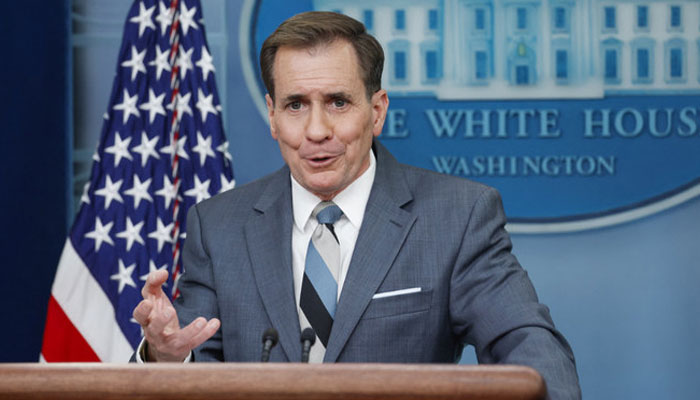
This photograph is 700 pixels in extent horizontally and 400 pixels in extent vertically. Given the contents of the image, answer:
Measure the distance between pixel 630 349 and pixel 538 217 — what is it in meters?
0.70

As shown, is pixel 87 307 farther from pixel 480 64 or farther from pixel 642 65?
pixel 642 65

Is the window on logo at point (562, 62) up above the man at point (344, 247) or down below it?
above

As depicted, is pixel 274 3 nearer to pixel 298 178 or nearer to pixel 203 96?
pixel 203 96

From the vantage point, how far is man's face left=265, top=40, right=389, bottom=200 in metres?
1.78

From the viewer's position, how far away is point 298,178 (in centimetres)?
186

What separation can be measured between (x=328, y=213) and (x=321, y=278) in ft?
0.54

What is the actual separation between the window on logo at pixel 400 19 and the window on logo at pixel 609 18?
0.87 metres

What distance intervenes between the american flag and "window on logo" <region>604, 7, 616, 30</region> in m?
1.71

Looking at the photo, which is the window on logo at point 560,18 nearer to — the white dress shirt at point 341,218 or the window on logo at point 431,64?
the window on logo at point 431,64

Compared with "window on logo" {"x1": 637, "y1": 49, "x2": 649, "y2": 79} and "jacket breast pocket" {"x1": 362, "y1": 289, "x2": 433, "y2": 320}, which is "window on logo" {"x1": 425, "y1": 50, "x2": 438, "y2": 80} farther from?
"jacket breast pocket" {"x1": 362, "y1": 289, "x2": 433, "y2": 320}

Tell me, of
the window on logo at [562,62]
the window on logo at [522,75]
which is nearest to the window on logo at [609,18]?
the window on logo at [562,62]

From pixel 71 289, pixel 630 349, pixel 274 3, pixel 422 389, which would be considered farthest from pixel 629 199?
pixel 422 389

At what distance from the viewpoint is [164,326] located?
140cm

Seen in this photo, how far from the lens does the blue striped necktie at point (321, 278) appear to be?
5.79 ft
